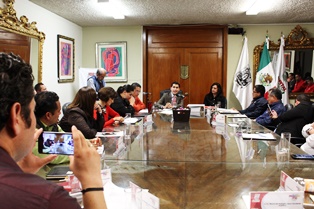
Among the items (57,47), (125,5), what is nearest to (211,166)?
(125,5)

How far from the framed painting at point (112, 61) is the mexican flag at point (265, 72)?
9.00 feet

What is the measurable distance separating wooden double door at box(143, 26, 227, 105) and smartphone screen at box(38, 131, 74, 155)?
5406mm

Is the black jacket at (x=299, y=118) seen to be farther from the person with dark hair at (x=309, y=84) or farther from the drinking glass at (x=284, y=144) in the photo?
the person with dark hair at (x=309, y=84)

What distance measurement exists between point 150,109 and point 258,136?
7.21 feet

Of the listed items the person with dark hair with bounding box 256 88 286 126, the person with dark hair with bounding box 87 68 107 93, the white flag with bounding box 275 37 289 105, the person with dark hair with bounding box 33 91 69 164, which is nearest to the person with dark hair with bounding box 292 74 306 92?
the white flag with bounding box 275 37 289 105

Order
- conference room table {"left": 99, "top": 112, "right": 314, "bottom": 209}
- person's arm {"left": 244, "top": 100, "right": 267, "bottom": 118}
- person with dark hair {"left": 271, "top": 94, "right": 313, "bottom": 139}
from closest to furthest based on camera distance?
conference room table {"left": 99, "top": 112, "right": 314, "bottom": 209}, person with dark hair {"left": 271, "top": 94, "right": 313, "bottom": 139}, person's arm {"left": 244, "top": 100, "right": 267, "bottom": 118}

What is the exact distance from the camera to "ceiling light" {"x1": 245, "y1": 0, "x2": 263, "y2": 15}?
14.9 ft

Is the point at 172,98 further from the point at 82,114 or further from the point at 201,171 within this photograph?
the point at 201,171

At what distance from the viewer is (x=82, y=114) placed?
283 cm

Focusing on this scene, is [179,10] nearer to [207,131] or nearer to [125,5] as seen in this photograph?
[125,5]

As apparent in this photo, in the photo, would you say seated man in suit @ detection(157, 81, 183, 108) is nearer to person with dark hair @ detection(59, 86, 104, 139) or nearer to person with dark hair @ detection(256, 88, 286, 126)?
person with dark hair @ detection(256, 88, 286, 126)

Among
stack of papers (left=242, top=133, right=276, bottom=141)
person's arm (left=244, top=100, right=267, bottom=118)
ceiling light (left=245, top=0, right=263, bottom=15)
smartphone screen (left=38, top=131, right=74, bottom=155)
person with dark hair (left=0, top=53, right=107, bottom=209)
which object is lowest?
stack of papers (left=242, top=133, right=276, bottom=141)

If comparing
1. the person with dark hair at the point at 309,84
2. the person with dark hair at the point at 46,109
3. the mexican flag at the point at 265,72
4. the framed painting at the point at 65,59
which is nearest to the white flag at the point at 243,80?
the mexican flag at the point at 265,72

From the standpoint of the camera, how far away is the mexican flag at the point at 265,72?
627cm
